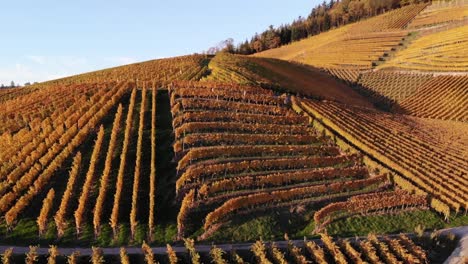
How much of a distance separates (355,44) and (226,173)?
82884 millimetres

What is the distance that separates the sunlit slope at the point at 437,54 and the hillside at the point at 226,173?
24038 mm

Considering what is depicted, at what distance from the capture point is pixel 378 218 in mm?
30906

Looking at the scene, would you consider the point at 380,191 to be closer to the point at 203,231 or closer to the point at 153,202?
the point at 203,231

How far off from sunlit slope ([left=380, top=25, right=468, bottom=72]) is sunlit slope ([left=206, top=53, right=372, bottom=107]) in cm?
1648

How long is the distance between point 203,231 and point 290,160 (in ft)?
34.1

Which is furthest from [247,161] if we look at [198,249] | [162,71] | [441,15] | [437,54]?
[441,15]

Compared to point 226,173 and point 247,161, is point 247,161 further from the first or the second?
point 226,173

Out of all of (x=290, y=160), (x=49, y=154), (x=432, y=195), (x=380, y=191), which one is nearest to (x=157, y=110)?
(x=49, y=154)

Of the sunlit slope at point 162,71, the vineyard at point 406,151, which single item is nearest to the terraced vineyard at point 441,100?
the vineyard at point 406,151

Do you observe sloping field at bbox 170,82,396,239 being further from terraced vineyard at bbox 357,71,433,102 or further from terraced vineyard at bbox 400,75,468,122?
terraced vineyard at bbox 357,71,433,102

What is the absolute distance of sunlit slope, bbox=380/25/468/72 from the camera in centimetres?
7881

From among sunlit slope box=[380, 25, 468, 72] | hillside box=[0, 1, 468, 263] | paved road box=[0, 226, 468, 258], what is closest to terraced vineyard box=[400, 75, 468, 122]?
hillside box=[0, 1, 468, 263]

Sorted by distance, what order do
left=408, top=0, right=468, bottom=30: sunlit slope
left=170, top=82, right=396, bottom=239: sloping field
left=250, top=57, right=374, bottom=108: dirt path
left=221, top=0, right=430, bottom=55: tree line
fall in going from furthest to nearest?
left=221, top=0, right=430, bottom=55: tree line < left=408, top=0, right=468, bottom=30: sunlit slope < left=250, top=57, right=374, bottom=108: dirt path < left=170, top=82, right=396, bottom=239: sloping field

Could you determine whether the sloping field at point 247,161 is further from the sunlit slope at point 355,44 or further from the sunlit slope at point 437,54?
the sunlit slope at point 355,44
